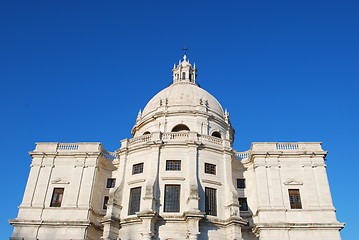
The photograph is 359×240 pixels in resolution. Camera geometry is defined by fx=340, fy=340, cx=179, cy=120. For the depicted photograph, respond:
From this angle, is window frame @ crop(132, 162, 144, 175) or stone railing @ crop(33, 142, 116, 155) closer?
window frame @ crop(132, 162, 144, 175)

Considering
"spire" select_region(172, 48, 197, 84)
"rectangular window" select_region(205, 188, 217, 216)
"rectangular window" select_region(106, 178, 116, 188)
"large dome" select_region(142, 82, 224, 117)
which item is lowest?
"rectangular window" select_region(205, 188, 217, 216)

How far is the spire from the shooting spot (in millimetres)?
51281

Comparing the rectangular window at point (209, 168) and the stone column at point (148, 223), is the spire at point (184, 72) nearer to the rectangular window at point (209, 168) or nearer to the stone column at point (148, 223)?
the rectangular window at point (209, 168)

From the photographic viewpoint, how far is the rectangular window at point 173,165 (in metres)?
33.8

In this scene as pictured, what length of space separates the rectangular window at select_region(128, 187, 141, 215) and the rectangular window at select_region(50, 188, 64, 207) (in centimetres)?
766

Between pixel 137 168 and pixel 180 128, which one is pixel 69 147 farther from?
pixel 180 128

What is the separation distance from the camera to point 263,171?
35.4 m

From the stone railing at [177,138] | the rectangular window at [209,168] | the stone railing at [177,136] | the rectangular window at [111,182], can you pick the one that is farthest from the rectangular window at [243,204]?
the rectangular window at [111,182]

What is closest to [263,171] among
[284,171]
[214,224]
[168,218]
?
[284,171]

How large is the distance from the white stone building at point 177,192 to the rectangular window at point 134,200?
10 cm

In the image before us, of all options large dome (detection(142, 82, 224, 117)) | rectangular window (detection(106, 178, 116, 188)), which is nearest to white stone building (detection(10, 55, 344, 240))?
rectangular window (detection(106, 178, 116, 188))

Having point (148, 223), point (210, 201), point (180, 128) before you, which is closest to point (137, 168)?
point (148, 223)

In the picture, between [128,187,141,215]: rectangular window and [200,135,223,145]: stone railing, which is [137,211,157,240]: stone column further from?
[200,135,223,145]: stone railing

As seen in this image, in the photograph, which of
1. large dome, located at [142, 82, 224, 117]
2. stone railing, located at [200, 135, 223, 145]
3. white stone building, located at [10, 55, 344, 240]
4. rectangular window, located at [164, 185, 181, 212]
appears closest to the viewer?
white stone building, located at [10, 55, 344, 240]
